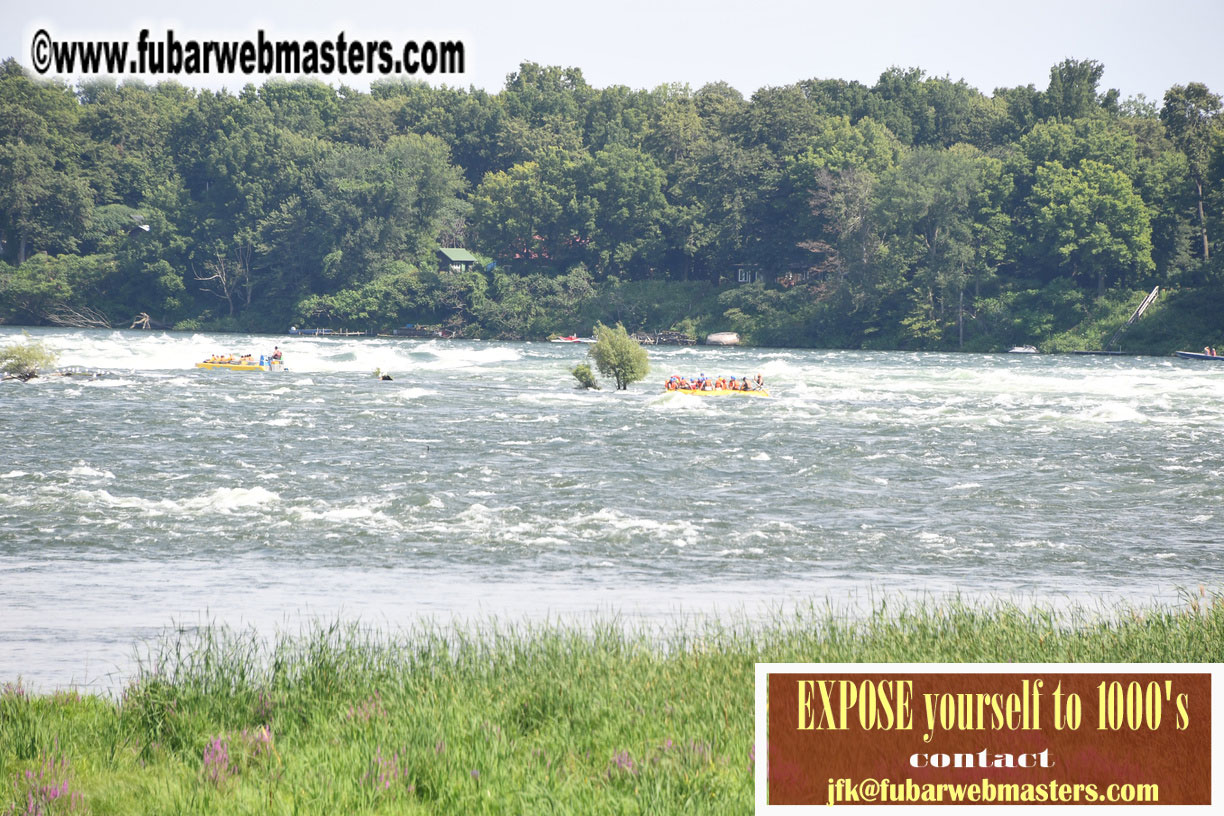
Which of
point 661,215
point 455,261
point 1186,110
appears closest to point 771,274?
point 661,215

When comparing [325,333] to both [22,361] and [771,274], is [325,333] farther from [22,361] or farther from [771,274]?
[22,361]

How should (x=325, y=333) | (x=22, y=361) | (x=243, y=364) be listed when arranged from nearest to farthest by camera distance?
(x=22, y=361) < (x=243, y=364) < (x=325, y=333)

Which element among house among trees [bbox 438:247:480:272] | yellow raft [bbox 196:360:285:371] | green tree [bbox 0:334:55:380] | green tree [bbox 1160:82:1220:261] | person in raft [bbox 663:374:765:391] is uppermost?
green tree [bbox 1160:82:1220:261]

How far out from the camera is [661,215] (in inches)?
4919

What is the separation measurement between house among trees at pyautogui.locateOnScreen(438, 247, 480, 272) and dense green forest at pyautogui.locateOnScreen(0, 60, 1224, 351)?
0.77 meters

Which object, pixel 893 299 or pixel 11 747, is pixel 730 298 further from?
pixel 11 747

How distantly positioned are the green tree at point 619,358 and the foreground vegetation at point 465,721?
46087mm

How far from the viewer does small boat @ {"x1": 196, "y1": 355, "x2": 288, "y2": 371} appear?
2751 inches

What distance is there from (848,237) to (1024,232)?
1399cm

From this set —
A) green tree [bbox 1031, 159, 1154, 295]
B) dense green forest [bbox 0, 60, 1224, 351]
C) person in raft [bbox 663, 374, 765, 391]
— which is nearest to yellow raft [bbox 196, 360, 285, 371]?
person in raft [bbox 663, 374, 765, 391]

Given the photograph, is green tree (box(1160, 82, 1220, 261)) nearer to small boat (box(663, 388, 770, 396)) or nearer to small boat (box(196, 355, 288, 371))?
small boat (box(663, 388, 770, 396))

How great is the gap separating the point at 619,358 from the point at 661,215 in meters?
66.8

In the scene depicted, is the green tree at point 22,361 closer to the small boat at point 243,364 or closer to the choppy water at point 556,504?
the choppy water at point 556,504

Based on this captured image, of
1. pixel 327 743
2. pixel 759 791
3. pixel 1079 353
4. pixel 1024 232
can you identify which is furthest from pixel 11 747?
pixel 1024 232
